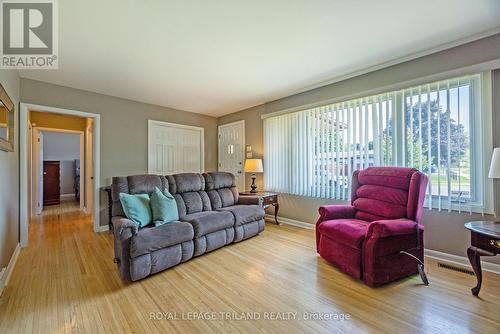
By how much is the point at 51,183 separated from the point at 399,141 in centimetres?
872

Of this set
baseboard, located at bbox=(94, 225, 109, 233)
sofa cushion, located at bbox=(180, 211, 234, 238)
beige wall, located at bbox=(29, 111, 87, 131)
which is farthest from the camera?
beige wall, located at bbox=(29, 111, 87, 131)

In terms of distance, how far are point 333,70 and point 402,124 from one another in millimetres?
1142

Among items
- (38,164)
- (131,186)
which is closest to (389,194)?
(131,186)

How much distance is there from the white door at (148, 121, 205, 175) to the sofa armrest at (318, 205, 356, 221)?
3438 millimetres

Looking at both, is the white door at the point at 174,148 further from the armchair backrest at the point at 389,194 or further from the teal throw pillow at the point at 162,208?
the armchair backrest at the point at 389,194

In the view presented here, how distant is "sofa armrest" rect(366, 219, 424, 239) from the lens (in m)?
1.98

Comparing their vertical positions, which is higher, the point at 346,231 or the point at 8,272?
the point at 346,231

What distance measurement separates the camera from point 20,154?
10.2 feet

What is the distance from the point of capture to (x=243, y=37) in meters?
2.29

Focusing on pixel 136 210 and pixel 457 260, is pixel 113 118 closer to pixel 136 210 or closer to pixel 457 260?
pixel 136 210

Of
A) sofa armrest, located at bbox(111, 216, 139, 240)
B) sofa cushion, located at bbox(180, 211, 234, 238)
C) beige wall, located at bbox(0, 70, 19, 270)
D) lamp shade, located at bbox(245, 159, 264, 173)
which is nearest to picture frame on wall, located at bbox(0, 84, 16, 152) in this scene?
beige wall, located at bbox(0, 70, 19, 270)

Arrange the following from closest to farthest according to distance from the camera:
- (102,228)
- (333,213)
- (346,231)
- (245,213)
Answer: (346,231)
(333,213)
(245,213)
(102,228)

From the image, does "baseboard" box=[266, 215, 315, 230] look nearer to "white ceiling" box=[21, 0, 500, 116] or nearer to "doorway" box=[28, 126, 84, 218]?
"white ceiling" box=[21, 0, 500, 116]

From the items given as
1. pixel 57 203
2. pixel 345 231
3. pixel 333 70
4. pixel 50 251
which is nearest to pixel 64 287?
pixel 50 251
